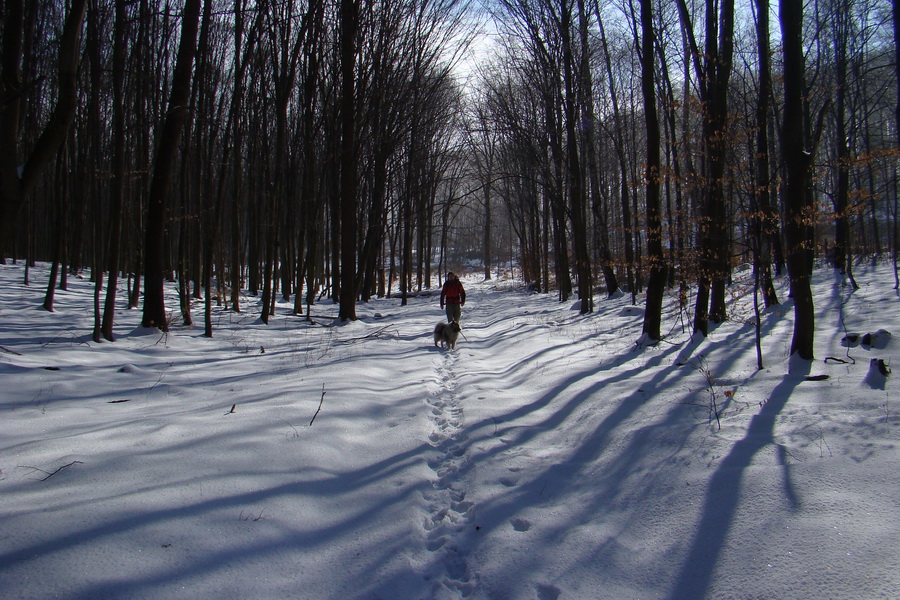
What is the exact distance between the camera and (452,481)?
3.91m

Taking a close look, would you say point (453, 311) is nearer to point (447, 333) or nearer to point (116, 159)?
point (447, 333)

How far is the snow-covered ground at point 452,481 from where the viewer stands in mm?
2535

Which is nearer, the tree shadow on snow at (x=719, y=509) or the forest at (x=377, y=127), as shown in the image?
the tree shadow on snow at (x=719, y=509)

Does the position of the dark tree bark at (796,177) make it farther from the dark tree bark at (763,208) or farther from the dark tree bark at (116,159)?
the dark tree bark at (116,159)

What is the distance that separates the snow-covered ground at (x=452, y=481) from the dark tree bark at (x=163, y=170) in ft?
7.73

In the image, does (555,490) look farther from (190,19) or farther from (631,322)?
(190,19)

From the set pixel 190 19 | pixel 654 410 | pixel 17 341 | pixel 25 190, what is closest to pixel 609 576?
pixel 654 410

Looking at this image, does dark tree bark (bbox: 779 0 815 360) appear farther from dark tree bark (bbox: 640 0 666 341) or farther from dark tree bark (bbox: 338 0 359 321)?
dark tree bark (bbox: 338 0 359 321)

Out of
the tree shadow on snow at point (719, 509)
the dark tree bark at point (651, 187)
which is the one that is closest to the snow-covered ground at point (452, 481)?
the tree shadow on snow at point (719, 509)

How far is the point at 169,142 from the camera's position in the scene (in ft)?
30.4

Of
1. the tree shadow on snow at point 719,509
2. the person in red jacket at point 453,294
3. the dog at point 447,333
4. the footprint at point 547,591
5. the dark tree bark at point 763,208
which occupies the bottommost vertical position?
the footprint at point 547,591

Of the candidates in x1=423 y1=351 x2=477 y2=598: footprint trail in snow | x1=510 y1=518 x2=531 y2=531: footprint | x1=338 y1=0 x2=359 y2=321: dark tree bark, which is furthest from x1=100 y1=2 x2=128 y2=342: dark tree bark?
x1=510 y1=518 x2=531 y2=531: footprint

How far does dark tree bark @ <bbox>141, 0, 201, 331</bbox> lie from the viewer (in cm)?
909

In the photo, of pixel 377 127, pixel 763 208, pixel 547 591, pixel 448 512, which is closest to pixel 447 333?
pixel 763 208
